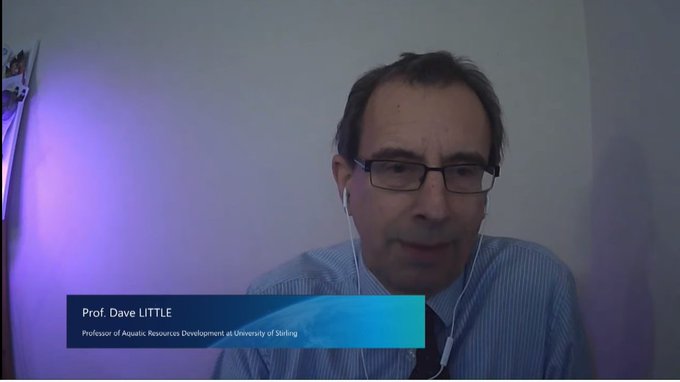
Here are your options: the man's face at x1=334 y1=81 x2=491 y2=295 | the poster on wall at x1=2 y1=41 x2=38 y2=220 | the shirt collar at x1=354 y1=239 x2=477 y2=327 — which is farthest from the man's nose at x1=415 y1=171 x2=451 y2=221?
the poster on wall at x1=2 y1=41 x2=38 y2=220

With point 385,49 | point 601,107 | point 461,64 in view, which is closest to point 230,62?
point 385,49

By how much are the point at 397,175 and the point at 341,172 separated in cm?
13

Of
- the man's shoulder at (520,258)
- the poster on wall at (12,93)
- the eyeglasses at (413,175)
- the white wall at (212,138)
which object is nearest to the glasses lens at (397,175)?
the eyeglasses at (413,175)

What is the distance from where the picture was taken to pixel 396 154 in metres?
0.96

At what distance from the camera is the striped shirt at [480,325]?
1028 millimetres

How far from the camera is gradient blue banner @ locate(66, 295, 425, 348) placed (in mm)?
1023

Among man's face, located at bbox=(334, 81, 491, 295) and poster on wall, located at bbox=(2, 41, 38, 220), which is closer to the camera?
man's face, located at bbox=(334, 81, 491, 295)

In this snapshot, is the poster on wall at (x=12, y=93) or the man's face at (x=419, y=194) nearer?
the man's face at (x=419, y=194)

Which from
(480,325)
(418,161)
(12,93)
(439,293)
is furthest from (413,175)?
(12,93)

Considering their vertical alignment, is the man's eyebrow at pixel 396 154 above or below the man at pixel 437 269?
above

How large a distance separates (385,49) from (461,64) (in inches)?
6.7

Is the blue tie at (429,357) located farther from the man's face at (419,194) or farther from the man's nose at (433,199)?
the man's nose at (433,199)

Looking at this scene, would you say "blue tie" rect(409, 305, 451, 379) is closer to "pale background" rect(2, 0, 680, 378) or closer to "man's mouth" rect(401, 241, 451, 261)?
"man's mouth" rect(401, 241, 451, 261)

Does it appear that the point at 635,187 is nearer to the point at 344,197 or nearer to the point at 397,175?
the point at 397,175
